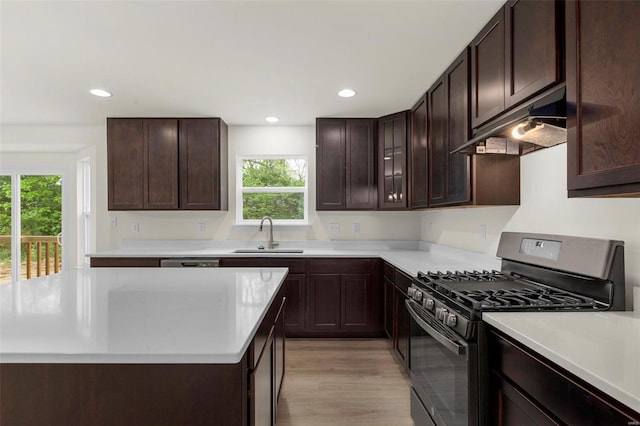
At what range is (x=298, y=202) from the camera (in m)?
4.18

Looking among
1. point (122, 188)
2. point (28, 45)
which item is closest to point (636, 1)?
point (28, 45)

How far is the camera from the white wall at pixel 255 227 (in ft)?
13.4

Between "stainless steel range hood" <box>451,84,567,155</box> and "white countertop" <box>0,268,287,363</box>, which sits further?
"stainless steel range hood" <box>451,84,567,155</box>

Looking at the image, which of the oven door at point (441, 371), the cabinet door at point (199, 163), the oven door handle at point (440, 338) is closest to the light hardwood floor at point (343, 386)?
the oven door at point (441, 371)

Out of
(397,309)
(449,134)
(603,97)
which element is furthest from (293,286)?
A: (603,97)

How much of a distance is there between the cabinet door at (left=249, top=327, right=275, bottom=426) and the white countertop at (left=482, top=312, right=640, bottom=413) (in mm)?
908

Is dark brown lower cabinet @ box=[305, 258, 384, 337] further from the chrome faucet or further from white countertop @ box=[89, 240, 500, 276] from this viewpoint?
the chrome faucet

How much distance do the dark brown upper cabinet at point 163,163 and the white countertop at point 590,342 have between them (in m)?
3.21

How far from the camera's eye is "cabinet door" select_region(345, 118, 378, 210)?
373 centimetres

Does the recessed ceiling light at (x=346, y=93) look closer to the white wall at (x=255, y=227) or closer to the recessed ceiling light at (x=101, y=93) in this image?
the white wall at (x=255, y=227)

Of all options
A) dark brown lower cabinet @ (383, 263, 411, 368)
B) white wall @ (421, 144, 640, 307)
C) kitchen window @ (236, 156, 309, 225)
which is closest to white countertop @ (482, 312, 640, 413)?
white wall @ (421, 144, 640, 307)

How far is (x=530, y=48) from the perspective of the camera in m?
1.49

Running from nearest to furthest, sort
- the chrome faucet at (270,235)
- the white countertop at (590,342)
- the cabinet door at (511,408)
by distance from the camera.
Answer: the white countertop at (590,342) < the cabinet door at (511,408) < the chrome faucet at (270,235)

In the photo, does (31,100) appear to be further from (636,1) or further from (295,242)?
(636,1)
